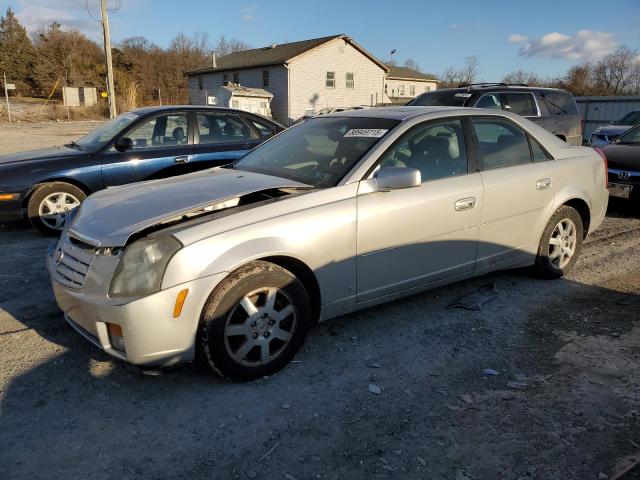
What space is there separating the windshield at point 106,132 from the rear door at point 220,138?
891 mm

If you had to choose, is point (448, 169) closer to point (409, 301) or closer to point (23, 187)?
point (409, 301)

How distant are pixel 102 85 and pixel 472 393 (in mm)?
64665

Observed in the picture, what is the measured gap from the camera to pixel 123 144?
21.7 feet

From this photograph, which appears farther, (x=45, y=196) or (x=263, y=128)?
(x=263, y=128)

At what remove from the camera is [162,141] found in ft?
22.7

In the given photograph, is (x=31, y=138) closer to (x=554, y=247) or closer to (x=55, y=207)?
(x=55, y=207)

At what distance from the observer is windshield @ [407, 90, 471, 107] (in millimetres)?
9602

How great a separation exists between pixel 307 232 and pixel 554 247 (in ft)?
9.54

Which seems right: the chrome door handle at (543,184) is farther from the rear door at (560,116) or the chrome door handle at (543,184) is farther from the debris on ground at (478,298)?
the rear door at (560,116)

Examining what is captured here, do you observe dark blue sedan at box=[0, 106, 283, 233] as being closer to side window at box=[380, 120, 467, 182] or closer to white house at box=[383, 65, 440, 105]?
side window at box=[380, 120, 467, 182]

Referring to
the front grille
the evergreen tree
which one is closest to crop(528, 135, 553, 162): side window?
the front grille

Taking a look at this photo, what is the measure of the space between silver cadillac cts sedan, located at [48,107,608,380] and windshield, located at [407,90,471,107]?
491 centimetres

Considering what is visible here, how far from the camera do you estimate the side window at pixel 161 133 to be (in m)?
6.81

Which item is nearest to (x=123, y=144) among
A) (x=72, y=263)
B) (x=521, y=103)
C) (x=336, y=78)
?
(x=72, y=263)
